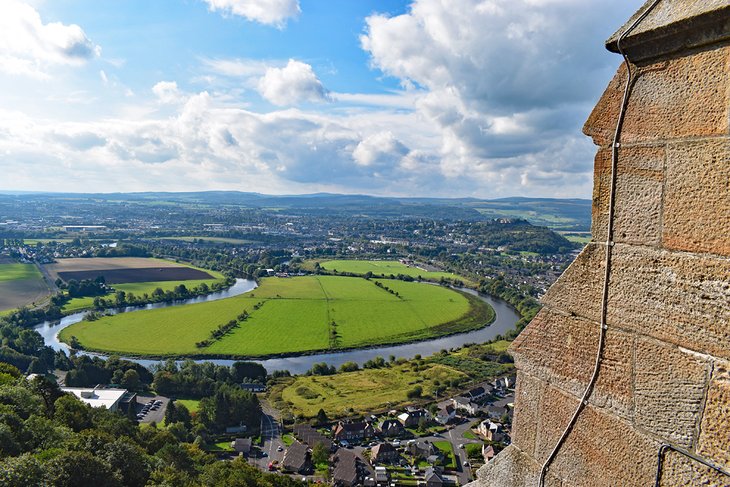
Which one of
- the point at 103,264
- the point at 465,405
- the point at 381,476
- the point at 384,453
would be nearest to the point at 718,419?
the point at 381,476

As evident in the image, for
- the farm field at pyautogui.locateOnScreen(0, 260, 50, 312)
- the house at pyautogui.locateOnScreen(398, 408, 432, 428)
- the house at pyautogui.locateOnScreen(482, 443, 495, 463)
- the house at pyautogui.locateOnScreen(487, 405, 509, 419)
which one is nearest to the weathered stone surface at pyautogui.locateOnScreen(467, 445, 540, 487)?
the house at pyautogui.locateOnScreen(482, 443, 495, 463)

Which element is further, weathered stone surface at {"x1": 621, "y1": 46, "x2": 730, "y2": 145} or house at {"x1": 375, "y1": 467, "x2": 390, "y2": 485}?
house at {"x1": 375, "y1": 467, "x2": 390, "y2": 485}

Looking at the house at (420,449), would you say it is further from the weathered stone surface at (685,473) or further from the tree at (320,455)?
the weathered stone surface at (685,473)

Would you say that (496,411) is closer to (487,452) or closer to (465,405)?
(465,405)

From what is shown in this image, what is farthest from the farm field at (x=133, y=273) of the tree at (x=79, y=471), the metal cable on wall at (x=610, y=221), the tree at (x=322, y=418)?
the metal cable on wall at (x=610, y=221)

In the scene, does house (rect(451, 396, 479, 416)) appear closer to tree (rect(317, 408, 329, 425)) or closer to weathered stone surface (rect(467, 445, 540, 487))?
tree (rect(317, 408, 329, 425))

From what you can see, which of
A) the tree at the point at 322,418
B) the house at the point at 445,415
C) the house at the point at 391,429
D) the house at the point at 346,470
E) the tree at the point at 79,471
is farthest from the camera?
the house at the point at 445,415
